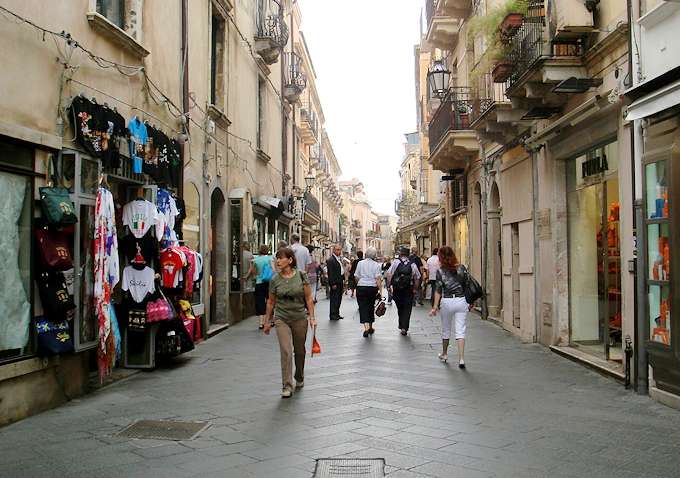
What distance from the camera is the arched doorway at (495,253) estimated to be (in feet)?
53.3

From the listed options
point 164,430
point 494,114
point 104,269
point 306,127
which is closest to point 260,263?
point 494,114

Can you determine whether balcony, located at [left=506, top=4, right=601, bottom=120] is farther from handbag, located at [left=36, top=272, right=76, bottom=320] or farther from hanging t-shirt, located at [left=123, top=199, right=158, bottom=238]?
handbag, located at [left=36, top=272, right=76, bottom=320]

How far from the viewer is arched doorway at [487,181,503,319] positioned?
16250 millimetres

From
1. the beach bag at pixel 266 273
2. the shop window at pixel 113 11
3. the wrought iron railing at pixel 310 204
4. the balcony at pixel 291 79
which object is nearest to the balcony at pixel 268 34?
the balcony at pixel 291 79

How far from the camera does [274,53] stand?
1902 centimetres

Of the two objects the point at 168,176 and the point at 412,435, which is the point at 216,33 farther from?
the point at 412,435

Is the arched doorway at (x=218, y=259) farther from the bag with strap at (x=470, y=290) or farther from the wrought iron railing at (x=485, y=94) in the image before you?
the bag with strap at (x=470, y=290)

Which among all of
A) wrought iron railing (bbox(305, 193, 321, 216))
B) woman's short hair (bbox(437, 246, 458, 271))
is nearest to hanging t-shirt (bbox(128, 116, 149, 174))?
woman's short hair (bbox(437, 246, 458, 271))

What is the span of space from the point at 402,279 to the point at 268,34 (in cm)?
940

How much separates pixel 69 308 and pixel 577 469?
16.8 feet

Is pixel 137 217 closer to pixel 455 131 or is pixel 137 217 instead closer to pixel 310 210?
pixel 455 131

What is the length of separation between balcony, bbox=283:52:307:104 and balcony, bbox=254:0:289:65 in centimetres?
383

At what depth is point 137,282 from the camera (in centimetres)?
870

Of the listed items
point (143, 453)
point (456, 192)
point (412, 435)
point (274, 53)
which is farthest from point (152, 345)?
point (456, 192)
